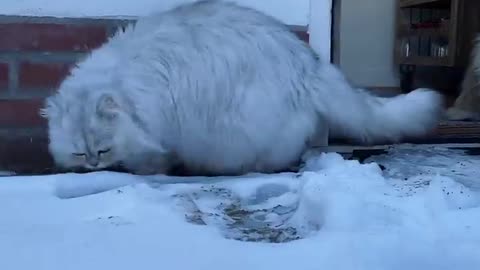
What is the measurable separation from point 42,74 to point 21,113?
0.40 ft

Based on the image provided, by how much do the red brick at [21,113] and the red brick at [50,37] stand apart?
146 mm

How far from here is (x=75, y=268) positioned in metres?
0.88

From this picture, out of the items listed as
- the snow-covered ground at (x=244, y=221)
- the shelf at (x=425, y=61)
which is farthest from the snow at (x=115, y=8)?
the shelf at (x=425, y=61)

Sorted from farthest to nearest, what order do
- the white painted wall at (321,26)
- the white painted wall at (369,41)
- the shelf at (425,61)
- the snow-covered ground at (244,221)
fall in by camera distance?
1. the white painted wall at (369,41)
2. the shelf at (425,61)
3. the white painted wall at (321,26)
4. the snow-covered ground at (244,221)

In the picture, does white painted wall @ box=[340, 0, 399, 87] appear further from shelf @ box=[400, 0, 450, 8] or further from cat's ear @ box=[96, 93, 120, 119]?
cat's ear @ box=[96, 93, 120, 119]

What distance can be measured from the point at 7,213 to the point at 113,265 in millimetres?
336

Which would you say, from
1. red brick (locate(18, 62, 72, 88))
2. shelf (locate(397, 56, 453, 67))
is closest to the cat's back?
red brick (locate(18, 62, 72, 88))

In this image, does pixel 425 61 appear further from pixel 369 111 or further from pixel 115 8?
pixel 115 8

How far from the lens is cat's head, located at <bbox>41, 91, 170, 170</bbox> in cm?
156

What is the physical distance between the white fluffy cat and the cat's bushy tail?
0.02 m

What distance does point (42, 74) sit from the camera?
178 cm

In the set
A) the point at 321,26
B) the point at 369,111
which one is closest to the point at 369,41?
the point at 321,26

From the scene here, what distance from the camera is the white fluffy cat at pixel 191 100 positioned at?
1573 mm

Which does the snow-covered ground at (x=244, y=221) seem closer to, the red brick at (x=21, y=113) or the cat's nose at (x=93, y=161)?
the cat's nose at (x=93, y=161)
